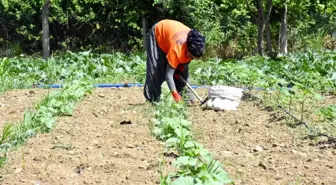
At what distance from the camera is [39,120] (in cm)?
507

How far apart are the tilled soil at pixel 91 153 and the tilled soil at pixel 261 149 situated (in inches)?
18.1

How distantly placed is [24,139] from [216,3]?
13.4m

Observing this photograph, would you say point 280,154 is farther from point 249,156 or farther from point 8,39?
point 8,39

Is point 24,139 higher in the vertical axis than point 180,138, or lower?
lower

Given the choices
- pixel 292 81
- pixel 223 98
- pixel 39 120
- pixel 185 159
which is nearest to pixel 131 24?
pixel 223 98

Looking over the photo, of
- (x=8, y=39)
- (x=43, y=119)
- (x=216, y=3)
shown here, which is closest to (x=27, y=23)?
(x=8, y=39)

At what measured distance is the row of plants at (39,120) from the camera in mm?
4258

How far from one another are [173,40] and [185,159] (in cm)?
281

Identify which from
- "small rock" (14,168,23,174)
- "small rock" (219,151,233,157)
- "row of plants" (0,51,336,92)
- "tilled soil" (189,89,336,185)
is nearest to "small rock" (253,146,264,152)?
"tilled soil" (189,89,336,185)

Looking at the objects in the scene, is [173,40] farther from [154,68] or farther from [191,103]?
[191,103]

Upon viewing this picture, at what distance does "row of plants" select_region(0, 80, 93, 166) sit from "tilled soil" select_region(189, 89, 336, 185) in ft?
3.94

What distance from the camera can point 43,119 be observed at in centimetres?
503

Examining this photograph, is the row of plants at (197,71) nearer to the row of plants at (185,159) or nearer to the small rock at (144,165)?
the row of plants at (185,159)

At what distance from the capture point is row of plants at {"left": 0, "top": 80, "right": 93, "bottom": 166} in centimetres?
426
